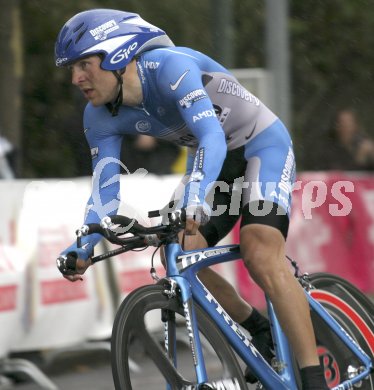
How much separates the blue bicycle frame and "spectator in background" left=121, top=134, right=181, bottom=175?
488cm

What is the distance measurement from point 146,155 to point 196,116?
5.52 metres

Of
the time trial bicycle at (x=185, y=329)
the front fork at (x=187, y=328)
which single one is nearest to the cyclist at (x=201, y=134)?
the time trial bicycle at (x=185, y=329)

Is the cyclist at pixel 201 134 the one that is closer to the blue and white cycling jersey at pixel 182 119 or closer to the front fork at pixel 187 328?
the blue and white cycling jersey at pixel 182 119

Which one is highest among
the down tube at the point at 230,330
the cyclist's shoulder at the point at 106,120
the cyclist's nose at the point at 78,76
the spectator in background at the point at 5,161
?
the cyclist's nose at the point at 78,76

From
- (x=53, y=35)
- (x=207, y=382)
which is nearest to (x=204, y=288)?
(x=207, y=382)

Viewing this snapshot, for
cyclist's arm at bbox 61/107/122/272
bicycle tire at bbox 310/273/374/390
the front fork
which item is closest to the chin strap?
cyclist's arm at bbox 61/107/122/272

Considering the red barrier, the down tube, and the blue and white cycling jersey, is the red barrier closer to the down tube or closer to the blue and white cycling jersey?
the blue and white cycling jersey

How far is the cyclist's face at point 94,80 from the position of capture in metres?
4.97

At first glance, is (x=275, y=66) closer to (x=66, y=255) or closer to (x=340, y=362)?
(x=340, y=362)

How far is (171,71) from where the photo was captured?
5.02 metres

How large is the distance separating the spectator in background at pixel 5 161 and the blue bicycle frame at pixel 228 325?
4437 millimetres

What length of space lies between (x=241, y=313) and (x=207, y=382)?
0.83 m

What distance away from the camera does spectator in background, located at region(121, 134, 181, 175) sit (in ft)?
33.9

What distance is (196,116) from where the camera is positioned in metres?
4.90
